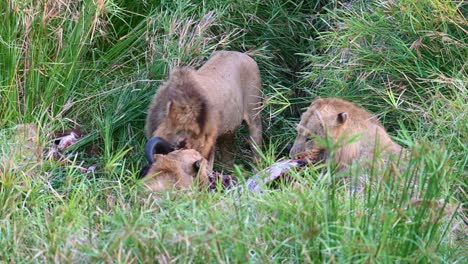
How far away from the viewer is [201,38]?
28.5 feet

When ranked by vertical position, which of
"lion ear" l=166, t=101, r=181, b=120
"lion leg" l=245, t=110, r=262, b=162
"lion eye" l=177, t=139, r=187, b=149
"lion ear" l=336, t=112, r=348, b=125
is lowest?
"lion leg" l=245, t=110, r=262, b=162

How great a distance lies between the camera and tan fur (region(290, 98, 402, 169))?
263 inches

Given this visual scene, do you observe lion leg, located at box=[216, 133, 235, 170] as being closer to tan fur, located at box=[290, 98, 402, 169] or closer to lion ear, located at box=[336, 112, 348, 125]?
tan fur, located at box=[290, 98, 402, 169]

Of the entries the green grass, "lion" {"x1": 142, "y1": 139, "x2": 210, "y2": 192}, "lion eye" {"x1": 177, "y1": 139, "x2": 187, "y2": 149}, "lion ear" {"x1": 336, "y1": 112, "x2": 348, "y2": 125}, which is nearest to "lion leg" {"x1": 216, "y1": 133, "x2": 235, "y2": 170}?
the green grass

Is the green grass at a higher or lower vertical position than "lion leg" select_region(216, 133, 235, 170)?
higher

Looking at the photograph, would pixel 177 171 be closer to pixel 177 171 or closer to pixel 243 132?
pixel 177 171

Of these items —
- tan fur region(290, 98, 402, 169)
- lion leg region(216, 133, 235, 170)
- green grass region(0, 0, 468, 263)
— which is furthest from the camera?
lion leg region(216, 133, 235, 170)

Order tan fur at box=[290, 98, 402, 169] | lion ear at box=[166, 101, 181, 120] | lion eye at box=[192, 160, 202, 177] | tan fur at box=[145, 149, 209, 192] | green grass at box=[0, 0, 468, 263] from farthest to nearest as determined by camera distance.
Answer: lion ear at box=[166, 101, 181, 120]
lion eye at box=[192, 160, 202, 177]
tan fur at box=[290, 98, 402, 169]
tan fur at box=[145, 149, 209, 192]
green grass at box=[0, 0, 468, 263]

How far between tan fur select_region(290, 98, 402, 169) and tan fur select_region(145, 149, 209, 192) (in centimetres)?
63

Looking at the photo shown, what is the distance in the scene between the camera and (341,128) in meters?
6.80

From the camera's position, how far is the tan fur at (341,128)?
6.69 m

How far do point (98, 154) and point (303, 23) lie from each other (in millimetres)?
2303

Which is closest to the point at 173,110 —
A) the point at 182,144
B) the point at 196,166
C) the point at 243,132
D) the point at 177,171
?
the point at 182,144

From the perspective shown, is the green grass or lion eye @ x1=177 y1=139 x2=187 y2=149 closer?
the green grass
